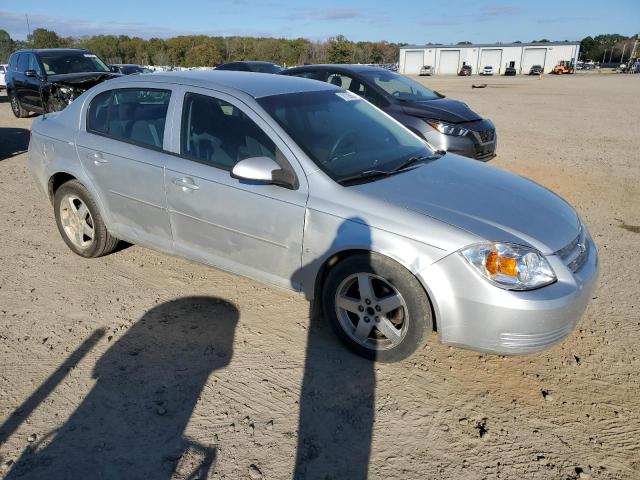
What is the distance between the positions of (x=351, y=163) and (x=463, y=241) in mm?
1039

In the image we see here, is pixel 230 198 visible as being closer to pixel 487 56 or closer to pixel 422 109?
pixel 422 109

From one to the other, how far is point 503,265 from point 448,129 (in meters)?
5.03

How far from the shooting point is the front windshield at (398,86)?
815cm

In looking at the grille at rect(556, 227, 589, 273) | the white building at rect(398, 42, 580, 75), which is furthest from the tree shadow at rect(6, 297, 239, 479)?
the white building at rect(398, 42, 580, 75)

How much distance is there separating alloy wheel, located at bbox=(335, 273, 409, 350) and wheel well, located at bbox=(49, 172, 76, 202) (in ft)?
9.42

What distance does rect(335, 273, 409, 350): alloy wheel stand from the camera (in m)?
2.98

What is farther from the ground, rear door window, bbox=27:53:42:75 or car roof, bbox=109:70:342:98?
car roof, bbox=109:70:342:98

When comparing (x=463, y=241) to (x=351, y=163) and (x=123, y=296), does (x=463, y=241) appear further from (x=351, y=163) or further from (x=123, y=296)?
(x=123, y=296)

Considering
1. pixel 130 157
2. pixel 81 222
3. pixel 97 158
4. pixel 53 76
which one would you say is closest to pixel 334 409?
pixel 130 157

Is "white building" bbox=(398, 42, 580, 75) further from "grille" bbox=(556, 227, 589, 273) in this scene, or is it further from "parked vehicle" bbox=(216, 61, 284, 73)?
"grille" bbox=(556, 227, 589, 273)

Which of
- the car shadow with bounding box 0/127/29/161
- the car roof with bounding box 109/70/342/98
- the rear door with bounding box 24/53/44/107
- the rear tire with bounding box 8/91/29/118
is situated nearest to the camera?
the car roof with bounding box 109/70/342/98

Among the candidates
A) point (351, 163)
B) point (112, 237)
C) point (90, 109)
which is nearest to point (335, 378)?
point (351, 163)

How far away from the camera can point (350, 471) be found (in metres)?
2.36

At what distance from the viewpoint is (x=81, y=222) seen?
4.55 m
